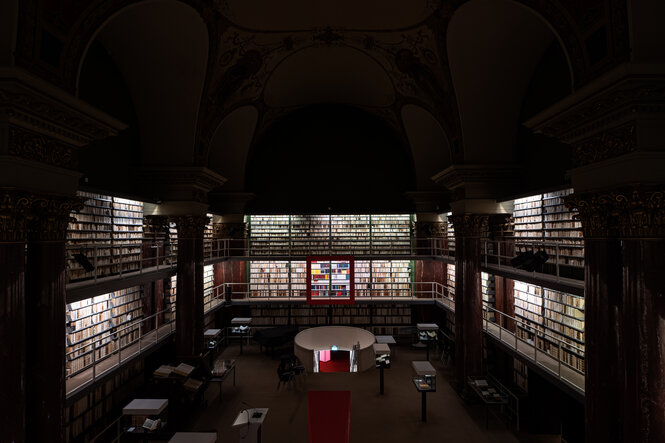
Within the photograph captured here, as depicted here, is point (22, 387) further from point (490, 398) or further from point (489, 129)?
point (489, 129)

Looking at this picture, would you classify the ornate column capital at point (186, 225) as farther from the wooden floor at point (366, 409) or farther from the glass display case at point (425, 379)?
the glass display case at point (425, 379)

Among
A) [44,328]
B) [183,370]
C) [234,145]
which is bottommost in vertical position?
[183,370]

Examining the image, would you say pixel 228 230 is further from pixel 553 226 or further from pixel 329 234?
pixel 553 226

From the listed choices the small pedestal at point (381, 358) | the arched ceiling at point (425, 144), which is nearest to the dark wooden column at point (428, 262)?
the arched ceiling at point (425, 144)

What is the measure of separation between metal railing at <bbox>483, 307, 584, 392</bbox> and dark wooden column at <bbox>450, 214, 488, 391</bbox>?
383 millimetres

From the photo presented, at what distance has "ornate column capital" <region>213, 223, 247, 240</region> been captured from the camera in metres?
14.6

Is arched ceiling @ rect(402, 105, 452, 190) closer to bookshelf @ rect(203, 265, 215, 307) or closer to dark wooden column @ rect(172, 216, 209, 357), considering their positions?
dark wooden column @ rect(172, 216, 209, 357)

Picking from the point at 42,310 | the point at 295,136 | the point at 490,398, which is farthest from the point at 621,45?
the point at 295,136

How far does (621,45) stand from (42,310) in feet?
24.9

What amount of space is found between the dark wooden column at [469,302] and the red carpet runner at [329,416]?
3.16 metres

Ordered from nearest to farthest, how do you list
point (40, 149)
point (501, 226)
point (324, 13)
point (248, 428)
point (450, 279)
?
point (40, 149)
point (248, 428)
point (324, 13)
point (501, 226)
point (450, 279)

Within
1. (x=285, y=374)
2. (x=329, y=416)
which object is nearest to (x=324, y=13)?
(x=285, y=374)

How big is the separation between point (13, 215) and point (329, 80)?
1030 cm

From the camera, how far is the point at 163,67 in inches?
337
